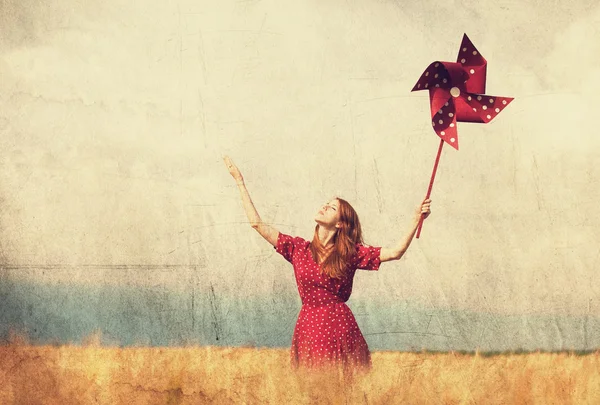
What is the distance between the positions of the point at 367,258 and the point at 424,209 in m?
0.54

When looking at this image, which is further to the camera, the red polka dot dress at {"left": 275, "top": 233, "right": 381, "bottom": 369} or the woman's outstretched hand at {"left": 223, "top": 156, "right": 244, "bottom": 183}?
the woman's outstretched hand at {"left": 223, "top": 156, "right": 244, "bottom": 183}

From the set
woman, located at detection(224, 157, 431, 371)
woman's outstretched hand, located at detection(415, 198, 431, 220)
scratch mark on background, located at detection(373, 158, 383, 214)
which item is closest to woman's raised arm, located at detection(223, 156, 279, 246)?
woman, located at detection(224, 157, 431, 371)

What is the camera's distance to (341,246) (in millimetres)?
6250

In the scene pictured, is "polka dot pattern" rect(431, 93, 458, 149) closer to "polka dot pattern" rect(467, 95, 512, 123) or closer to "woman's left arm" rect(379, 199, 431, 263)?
"polka dot pattern" rect(467, 95, 512, 123)

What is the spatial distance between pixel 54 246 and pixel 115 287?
595mm

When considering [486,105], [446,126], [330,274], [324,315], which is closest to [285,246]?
[330,274]

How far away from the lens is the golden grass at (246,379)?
6.36 m

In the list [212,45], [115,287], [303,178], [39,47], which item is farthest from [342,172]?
[39,47]

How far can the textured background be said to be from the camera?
259 inches

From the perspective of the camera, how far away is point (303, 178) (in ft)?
21.9

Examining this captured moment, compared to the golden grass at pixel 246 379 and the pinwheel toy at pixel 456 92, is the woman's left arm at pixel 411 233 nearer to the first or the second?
the pinwheel toy at pixel 456 92

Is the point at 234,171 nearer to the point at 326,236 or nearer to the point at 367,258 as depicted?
the point at 326,236

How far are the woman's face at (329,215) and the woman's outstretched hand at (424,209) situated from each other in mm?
580

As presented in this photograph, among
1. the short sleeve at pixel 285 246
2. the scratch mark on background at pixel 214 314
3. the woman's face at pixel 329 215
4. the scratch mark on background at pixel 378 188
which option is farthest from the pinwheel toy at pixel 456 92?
the scratch mark on background at pixel 214 314
